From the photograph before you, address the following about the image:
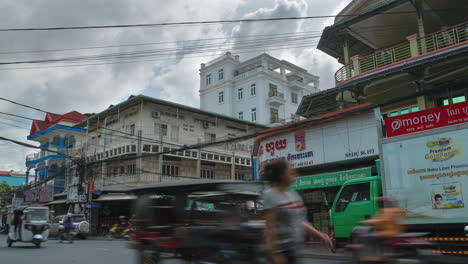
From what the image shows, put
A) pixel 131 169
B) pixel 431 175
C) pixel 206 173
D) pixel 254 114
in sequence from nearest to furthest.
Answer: pixel 431 175
pixel 131 169
pixel 206 173
pixel 254 114

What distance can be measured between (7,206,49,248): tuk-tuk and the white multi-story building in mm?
29792

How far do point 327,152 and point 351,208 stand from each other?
692 centimetres

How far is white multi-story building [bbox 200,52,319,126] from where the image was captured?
4522 cm

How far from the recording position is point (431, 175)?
393 inches

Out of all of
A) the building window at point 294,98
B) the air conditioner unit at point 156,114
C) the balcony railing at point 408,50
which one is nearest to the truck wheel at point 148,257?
the balcony railing at point 408,50

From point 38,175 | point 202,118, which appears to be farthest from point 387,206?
point 38,175

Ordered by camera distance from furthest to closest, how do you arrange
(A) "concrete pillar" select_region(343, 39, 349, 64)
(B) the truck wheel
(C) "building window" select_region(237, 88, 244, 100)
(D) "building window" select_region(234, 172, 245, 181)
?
1. (C) "building window" select_region(237, 88, 244, 100)
2. (D) "building window" select_region(234, 172, 245, 181)
3. (A) "concrete pillar" select_region(343, 39, 349, 64)
4. (B) the truck wheel

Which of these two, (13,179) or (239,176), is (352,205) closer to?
(239,176)

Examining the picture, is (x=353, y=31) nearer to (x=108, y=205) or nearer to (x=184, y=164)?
Answer: (x=184, y=164)

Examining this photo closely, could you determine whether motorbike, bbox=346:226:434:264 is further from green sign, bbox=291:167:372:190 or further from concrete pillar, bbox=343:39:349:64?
concrete pillar, bbox=343:39:349:64

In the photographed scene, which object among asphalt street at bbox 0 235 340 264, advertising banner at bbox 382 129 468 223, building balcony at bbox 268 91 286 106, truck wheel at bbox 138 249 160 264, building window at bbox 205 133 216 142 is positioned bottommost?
asphalt street at bbox 0 235 340 264

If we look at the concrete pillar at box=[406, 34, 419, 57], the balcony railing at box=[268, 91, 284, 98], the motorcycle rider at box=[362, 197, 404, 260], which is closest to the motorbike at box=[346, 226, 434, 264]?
the motorcycle rider at box=[362, 197, 404, 260]

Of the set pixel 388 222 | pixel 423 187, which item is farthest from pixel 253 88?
pixel 388 222

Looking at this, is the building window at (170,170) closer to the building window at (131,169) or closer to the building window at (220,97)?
the building window at (131,169)
